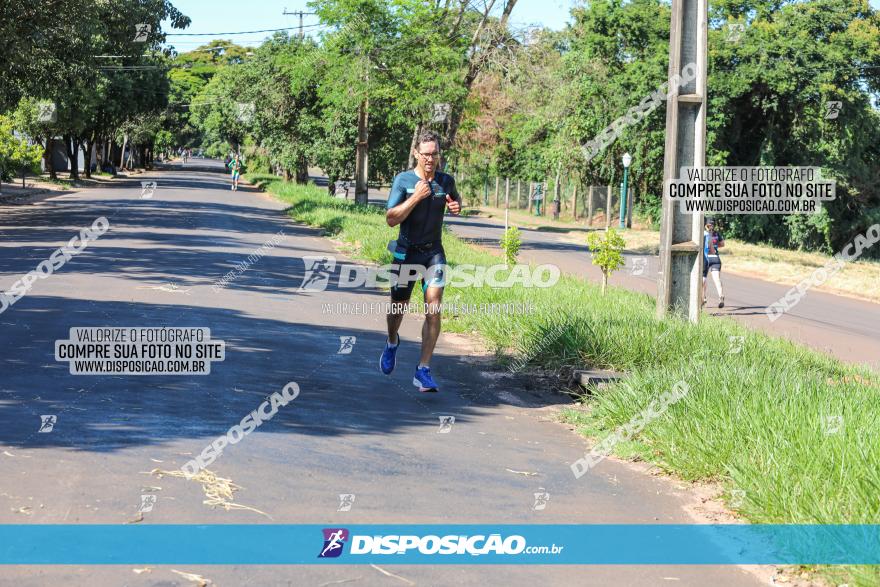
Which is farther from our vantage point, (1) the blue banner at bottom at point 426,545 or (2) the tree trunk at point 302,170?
(2) the tree trunk at point 302,170

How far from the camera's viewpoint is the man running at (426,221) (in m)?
8.39

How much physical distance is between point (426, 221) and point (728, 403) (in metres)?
2.80

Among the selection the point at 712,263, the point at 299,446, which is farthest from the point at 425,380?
the point at 712,263

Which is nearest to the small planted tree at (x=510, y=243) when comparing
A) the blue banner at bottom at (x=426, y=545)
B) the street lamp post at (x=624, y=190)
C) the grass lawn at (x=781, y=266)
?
the grass lawn at (x=781, y=266)

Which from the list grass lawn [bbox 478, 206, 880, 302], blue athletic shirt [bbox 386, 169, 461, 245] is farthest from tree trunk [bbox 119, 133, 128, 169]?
blue athletic shirt [bbox 386, 169, 461, 245]

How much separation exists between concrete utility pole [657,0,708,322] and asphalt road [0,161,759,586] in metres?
2.41

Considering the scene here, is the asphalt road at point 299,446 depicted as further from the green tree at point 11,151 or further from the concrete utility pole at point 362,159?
the green tree at point 11,151

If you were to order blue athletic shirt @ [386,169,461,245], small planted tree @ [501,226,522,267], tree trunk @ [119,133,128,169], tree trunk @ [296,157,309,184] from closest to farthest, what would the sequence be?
blue athletic shirt @ [386,169,461,245] < small planted tree @ [501,226,522,267] < tree trunk @ [296,157,309,184] < tree trunk @ [119,133,128,169]

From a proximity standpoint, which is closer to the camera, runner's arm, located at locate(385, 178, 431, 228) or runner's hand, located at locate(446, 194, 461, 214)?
runner's arm, located at locate(385, 178, 431, 228)

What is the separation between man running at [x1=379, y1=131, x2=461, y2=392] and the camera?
8.39 meters

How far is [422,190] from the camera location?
8281 millimetres

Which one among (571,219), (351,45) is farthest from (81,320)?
(571,219)

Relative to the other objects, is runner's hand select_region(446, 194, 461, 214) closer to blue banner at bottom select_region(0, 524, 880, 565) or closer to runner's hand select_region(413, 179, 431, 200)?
runner's hand select_region(413, 179, 431, 200)

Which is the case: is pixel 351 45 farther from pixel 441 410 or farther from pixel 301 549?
pixel 301 549
